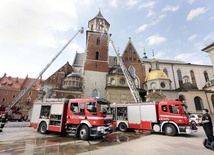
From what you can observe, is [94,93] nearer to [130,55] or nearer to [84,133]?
[130,55]

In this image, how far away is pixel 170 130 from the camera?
10836 millimetres

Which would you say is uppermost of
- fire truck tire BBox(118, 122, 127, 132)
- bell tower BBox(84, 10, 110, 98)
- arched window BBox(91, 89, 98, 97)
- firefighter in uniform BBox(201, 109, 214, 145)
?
bell tower BBox(84, 10, 110, 98)

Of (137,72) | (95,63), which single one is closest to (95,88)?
(95,63)

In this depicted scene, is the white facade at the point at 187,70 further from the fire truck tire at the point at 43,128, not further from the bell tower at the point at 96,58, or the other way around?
the fire truck tire at the point at 43,128

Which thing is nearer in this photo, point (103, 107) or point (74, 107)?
point (103, 107)

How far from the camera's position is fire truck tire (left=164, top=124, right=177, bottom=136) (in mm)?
10555

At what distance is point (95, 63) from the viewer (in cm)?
3378

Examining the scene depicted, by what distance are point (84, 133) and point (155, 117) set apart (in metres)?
6.65

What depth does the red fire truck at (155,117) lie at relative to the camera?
10.6 metres

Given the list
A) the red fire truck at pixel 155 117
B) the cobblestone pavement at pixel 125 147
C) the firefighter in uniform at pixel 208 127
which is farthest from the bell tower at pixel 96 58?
the firefighter in uniform at pixel 208 127

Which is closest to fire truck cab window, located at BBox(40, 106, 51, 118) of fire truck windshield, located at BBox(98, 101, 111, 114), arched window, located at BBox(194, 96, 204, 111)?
fire truck windshield, located at BBox(98, 101, 111, 114)

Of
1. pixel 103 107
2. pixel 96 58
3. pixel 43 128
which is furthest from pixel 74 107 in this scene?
pixel 96 58

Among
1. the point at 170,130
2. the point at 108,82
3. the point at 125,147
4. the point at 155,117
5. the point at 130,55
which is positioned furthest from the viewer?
the point at 130,55

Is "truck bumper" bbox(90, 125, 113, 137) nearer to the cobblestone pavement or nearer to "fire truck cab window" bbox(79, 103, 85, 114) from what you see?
the cobblestone pavement
